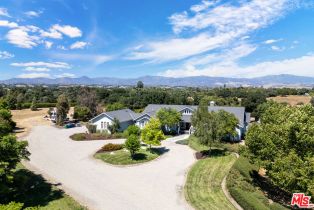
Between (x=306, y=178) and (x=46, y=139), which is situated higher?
(x=306, y=178)

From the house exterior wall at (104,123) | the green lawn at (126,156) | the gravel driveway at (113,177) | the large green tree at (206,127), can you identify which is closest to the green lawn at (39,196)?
the gravel driveway at (113,177)

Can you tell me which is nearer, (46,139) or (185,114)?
(46,139)

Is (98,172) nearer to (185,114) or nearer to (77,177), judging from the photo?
(77,177)

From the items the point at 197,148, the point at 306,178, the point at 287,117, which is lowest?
the point at 197,148

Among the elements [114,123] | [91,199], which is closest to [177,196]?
[91,199]

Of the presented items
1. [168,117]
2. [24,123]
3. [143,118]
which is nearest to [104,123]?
[143,118]

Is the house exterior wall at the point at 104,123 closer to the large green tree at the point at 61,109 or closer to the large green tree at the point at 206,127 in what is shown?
the large green tree at the point at 61,109
